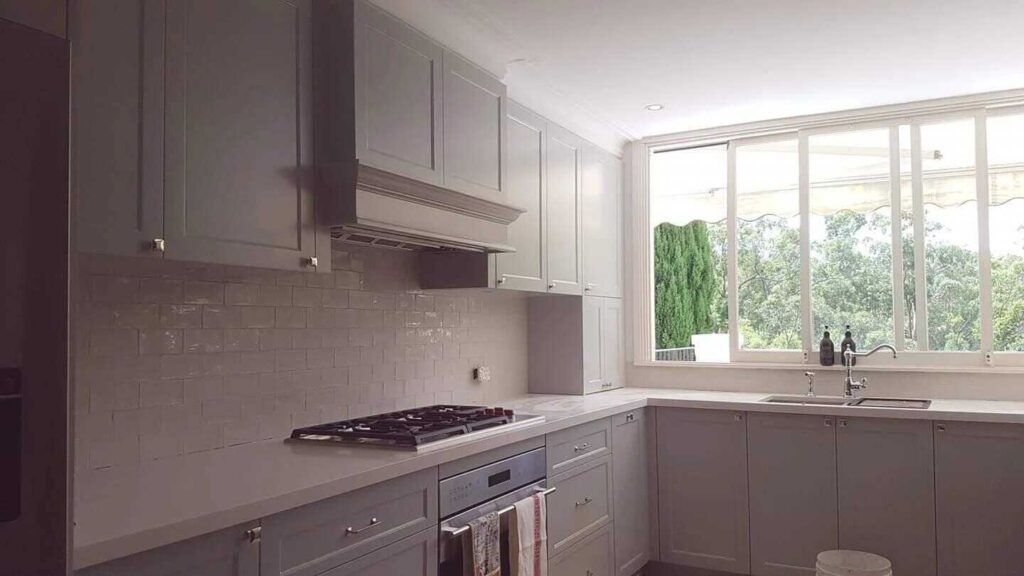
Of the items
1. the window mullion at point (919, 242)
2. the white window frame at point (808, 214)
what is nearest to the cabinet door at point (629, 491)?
the white window frame at point (808, 214)

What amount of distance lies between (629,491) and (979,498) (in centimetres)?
160

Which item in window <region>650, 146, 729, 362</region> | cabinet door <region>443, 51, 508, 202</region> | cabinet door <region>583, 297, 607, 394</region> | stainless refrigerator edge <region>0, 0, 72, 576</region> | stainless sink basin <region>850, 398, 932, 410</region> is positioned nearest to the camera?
stainless refrigerator edge <region>0, 0, 72, 576</region>

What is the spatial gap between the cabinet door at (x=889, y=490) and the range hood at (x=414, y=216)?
1984mm

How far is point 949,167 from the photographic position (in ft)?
14.3

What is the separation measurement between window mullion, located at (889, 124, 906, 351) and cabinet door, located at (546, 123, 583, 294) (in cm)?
179

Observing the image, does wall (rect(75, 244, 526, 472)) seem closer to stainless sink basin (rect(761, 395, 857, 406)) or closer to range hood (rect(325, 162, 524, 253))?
range hood (rect(325, 162, 524, 253))

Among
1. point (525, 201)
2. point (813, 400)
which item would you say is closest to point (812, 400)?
point (813, 400)

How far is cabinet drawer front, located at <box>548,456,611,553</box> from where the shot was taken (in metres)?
3.27

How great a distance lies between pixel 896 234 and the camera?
4426 mm

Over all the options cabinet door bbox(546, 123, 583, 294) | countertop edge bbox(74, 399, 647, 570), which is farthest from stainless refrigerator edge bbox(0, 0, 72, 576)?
cabinet door bbox(546, 123, 583, 294)

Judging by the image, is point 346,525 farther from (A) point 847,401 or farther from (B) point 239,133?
(A) point 847,401

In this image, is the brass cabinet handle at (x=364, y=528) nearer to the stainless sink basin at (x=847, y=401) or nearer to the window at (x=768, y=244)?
the stainless sink basin at (x=847, y=401)

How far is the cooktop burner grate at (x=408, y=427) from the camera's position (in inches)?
99.1

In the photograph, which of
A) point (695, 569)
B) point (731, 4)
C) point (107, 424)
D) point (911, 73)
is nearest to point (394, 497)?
point (107, 424)
